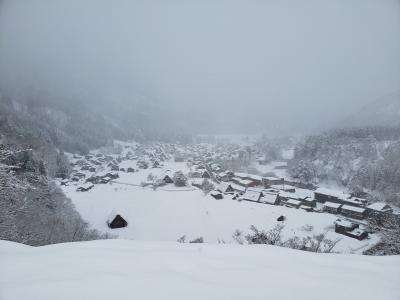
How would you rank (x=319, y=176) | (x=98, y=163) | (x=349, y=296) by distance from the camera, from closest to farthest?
(x=349, y=296) → (x=319, y=176) → (x=98, y=163)

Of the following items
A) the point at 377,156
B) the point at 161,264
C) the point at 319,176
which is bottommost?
the point at 319,176

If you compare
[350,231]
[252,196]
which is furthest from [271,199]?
[350,231]

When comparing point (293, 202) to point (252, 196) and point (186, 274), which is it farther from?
point (186, 274)

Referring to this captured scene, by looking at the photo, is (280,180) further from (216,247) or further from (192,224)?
(216,247)

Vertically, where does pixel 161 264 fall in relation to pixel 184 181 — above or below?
above

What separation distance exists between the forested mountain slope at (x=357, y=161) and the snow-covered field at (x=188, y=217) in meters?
26.1

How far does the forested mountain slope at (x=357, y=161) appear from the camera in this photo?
1852 inches

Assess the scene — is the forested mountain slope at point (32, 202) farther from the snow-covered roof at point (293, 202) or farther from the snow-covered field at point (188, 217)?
the snow-covered roof at point (293, 202)

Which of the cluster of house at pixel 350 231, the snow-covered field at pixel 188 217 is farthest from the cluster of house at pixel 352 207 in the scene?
the cluster of house at pixel 350 231

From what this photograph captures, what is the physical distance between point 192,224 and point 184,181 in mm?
18481

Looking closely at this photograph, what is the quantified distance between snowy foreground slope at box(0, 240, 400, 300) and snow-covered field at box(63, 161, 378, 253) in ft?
47.1

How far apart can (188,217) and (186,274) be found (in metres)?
20.1

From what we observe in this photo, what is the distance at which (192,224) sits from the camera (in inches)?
803

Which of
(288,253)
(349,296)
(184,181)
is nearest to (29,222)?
(288,253)
